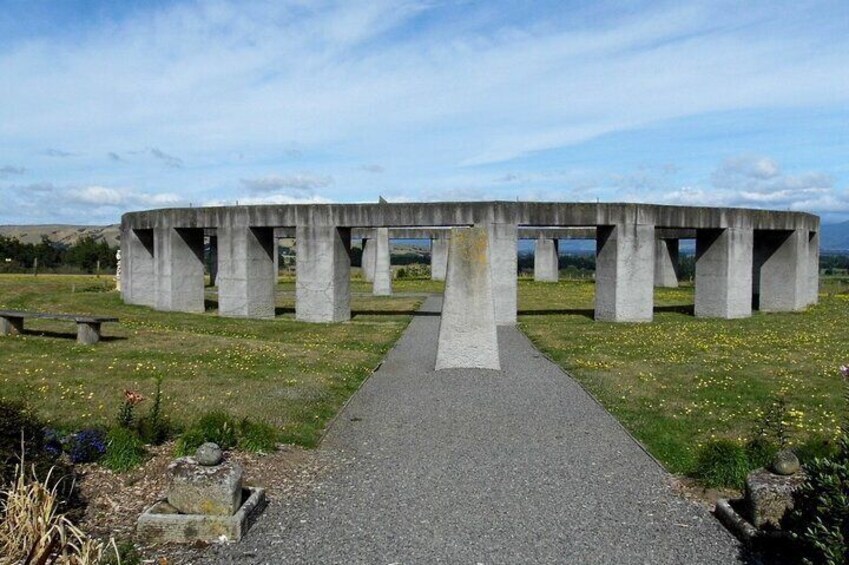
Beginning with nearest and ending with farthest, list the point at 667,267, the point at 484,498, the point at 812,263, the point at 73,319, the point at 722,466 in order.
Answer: the point at 484,498 < the point at 722,466 < the point at 73,319 < the point at 812,263 < the point at 667,267

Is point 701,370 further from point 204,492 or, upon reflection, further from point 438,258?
point 438,258

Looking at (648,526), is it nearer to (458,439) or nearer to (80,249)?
(458,439)

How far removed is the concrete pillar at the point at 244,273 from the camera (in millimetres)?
26156

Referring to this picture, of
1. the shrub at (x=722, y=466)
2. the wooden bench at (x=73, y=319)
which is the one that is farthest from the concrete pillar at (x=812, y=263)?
the wooden bench at (x=73, y=319)

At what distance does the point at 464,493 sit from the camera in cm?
749

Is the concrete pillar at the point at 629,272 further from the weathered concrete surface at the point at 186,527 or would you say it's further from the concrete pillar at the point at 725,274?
the weathered concrete surface at the point at 186,527

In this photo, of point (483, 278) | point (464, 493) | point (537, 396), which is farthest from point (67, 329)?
point (464, 493)

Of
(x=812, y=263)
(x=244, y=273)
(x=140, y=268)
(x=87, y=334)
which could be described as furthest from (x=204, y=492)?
(x=812, y=263)

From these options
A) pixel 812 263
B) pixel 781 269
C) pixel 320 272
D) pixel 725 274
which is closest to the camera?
pixel 320 272

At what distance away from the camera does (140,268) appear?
3034cm

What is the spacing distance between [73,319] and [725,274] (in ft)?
71.3

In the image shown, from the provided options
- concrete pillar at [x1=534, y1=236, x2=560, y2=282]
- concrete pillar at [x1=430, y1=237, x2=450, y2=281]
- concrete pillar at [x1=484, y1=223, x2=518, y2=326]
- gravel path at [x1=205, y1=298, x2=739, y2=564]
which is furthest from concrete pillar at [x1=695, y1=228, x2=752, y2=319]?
concrete pillar at [x1=430, y1=237, x2=450, y2=281]

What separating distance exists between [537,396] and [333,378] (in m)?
3.98

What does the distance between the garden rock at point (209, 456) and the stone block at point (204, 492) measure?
105 millimetres
